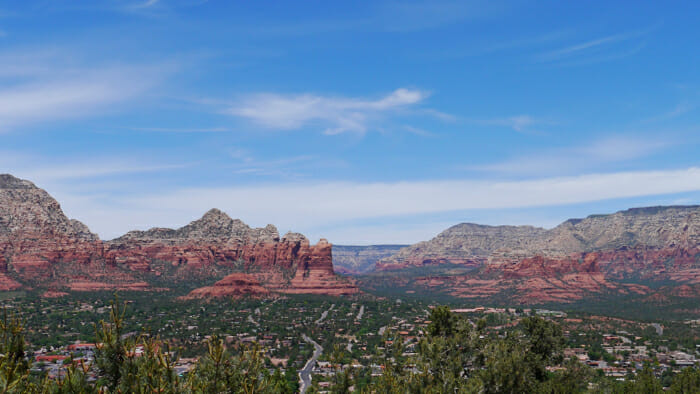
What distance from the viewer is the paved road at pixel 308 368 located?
89012 mm

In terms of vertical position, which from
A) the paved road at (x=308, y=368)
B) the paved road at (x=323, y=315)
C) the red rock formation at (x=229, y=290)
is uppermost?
the red rock formation at (x=229, y=290)

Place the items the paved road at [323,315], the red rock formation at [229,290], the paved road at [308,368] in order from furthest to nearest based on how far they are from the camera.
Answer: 1. the red rock formation at [229,290]
2. the paved road at [323,315]
3. the paved road at [308,368]

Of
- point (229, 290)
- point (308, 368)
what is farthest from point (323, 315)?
point (308, 368)

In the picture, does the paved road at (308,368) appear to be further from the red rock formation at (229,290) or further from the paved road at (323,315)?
the red rock formation at (229,290)

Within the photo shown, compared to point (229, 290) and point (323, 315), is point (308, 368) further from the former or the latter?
point (229, 290)

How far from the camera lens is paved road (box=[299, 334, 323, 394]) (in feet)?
292

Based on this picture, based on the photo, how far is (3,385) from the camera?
43.2ft

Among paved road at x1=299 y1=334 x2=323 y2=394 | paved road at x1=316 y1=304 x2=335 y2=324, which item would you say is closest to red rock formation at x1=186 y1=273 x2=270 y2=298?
paved road at x1=316 y1=304 x2=335 y2=324

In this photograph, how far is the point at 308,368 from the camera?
4144 inches

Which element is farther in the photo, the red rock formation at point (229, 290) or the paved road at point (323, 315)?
the red rock formation at point (229, 290)

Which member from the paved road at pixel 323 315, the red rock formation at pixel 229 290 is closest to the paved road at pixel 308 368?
the paved road at pixel 323 315

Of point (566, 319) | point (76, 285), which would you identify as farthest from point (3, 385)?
point (76, 285)

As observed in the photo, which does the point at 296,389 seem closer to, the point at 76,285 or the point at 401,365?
the point at 401,365

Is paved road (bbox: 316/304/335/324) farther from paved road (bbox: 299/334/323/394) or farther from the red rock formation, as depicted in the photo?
the red rock formation
